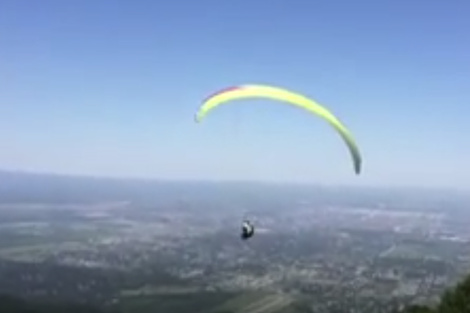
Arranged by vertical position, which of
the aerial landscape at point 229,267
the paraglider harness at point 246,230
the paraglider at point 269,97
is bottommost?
the aerial landscape at point 229,267

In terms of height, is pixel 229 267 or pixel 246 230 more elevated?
pixel 246 230

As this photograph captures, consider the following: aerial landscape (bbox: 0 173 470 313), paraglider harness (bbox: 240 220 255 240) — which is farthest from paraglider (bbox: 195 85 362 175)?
aerial landscape (bbox: 0 173 470 313)

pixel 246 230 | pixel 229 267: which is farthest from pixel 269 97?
pixel 229 267

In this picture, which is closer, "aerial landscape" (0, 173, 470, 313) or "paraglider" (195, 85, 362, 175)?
"paraglider" (195, 85, 362, 175)

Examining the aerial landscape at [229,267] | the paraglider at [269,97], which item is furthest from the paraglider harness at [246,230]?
the aerial landscape at [229,267]

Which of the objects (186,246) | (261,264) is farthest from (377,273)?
(186,246)

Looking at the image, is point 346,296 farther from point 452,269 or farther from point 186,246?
point 186,246

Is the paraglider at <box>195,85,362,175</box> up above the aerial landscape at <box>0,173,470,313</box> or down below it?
above

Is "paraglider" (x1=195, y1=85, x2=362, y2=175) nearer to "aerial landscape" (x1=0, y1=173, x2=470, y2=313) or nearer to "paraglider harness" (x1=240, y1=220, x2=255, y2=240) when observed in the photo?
"paraglider harness" (x1=240, y1=220, x2=255, y2=240)

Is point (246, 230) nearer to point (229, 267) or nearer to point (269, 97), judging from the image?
point (269, 97)

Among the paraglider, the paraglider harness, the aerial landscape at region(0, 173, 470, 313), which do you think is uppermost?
the paraglider

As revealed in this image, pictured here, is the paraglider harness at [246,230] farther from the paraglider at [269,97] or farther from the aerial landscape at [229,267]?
the aerial landscape at [229,267]
